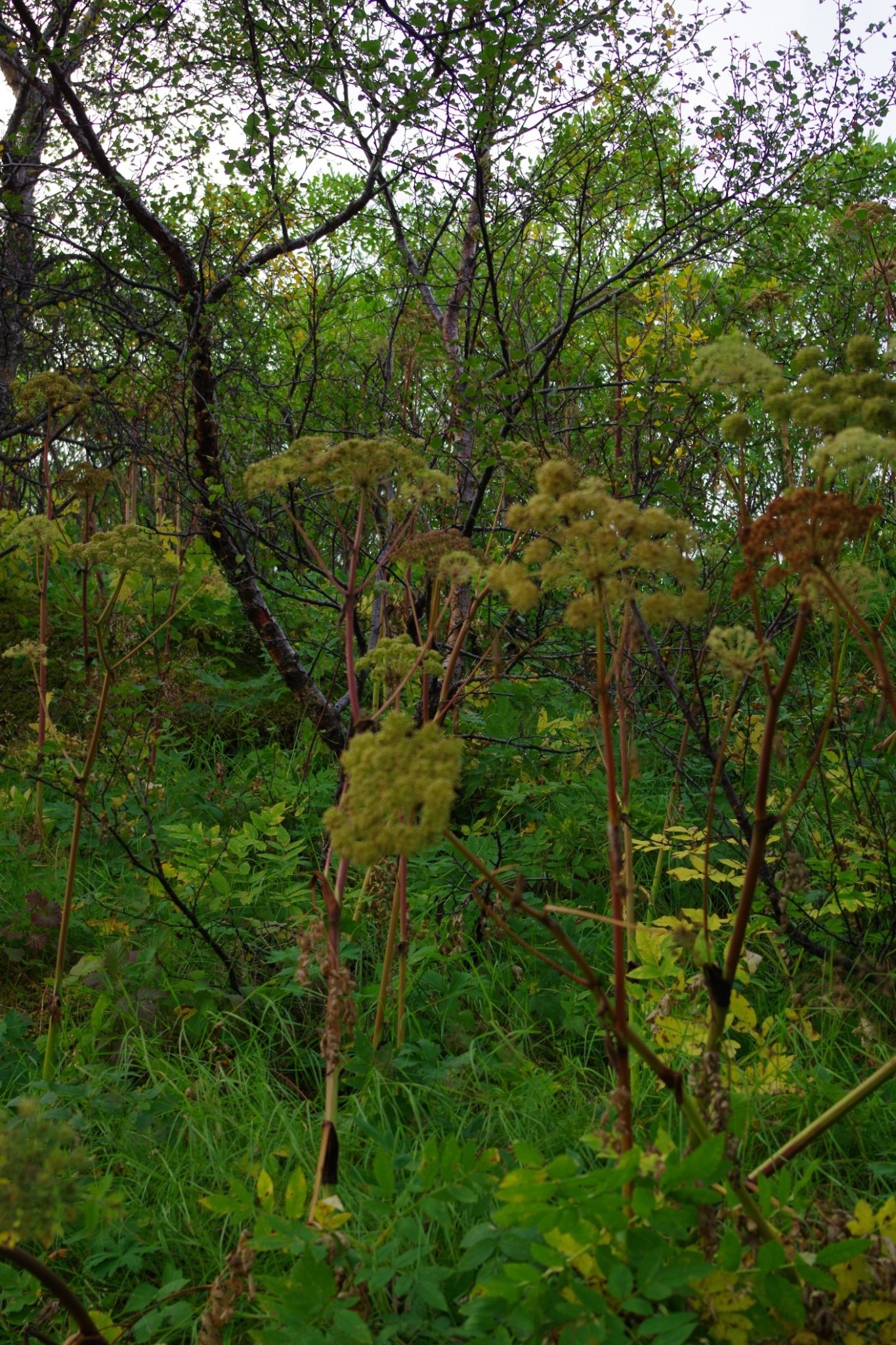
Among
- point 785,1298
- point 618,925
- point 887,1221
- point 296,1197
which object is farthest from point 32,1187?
point 887,1221

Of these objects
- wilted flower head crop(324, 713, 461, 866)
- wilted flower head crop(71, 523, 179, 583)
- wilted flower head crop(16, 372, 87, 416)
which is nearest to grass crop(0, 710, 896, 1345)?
wilted flower head crop(324, 713, 461, 866)

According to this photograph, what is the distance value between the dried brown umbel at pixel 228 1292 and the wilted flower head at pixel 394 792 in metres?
0.76

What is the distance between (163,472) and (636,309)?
2.21m

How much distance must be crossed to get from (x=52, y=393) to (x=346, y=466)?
1.92m

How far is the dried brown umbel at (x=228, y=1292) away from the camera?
1.56 m

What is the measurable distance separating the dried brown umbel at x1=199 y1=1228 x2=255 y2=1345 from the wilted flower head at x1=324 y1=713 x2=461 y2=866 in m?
0.76

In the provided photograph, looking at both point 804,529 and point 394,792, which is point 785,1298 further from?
point 804,529

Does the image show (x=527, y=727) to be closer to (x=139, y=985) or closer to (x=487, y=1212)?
(x=139, y=985)

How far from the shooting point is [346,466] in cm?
189

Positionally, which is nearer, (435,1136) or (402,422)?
(435,1136)

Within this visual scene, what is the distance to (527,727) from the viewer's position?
456 cm

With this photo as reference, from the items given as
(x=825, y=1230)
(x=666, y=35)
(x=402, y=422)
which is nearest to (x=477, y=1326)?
(x=825, y=1230)

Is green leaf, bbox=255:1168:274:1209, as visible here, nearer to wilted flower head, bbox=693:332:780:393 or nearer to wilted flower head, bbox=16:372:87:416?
wilted flower head, bbox=693:332:780:393

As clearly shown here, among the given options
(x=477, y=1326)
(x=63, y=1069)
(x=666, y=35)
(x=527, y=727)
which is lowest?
(x=63, y=1069)
